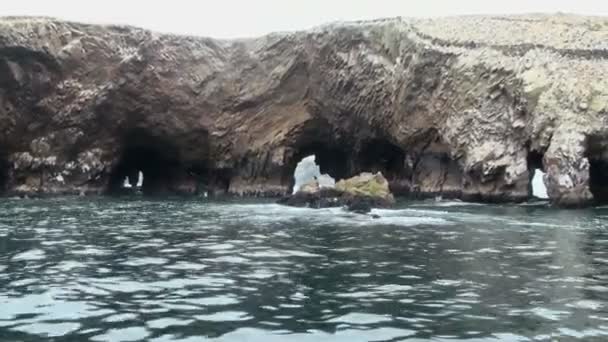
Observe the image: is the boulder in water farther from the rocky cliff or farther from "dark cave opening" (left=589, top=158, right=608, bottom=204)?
"dark cave opening" (left=589, top=158, right=608, bottom=204)

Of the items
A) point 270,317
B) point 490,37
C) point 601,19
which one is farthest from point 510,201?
point 270,317

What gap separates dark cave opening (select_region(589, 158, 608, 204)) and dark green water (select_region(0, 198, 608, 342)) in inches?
767

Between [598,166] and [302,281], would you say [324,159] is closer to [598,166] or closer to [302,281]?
[598,166]

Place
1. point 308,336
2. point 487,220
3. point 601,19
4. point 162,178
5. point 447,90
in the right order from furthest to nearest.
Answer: point 162,178 → point 601,19 → point 447,90 → point 487,220 → point 308,336

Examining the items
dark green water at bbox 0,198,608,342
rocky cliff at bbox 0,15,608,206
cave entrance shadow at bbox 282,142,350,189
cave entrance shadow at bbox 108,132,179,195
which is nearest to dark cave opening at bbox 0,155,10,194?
rocky cliff at bbox 0,15,608,206

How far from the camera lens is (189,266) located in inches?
790

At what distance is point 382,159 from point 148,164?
989 inches

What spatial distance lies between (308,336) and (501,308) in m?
4.57

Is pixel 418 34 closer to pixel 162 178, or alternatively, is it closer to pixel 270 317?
pixel 162 178

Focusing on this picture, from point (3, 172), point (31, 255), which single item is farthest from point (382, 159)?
point (31, 255)

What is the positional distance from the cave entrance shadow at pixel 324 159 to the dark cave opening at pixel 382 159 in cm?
248

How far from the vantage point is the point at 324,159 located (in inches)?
2955

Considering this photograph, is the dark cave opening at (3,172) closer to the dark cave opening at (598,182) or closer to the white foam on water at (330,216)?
the white foam on water at (330,216)

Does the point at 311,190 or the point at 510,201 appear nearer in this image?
the point at 311,190
